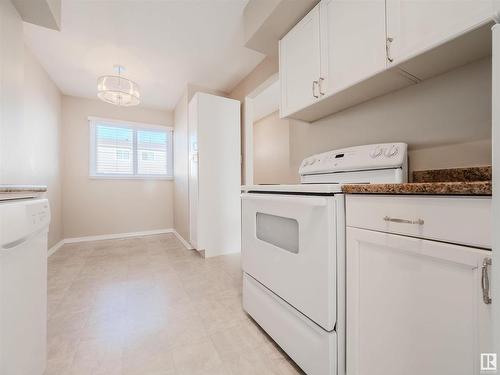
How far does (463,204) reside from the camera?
22.5 inches

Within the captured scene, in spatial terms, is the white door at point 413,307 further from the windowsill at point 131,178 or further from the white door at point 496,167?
the windowsill at point 131,178

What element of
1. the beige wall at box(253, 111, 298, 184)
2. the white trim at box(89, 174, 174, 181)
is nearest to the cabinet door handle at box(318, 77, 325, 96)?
the beige wall at box(253, 111, 298, 184)

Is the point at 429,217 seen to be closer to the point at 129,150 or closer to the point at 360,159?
the point at 360,159

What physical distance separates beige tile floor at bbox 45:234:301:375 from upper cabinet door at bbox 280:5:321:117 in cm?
157

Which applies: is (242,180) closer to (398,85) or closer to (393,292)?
(398,85)

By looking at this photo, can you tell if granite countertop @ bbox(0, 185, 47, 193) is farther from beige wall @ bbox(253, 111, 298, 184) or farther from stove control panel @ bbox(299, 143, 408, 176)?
beige wall @ bbox(253, 111, 298, 184)

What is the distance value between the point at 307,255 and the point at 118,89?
2.83 meters

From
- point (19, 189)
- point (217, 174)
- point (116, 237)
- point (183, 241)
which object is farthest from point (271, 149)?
point (19, 189)

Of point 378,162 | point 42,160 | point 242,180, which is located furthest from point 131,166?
point 378,162

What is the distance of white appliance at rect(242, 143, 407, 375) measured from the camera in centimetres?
86

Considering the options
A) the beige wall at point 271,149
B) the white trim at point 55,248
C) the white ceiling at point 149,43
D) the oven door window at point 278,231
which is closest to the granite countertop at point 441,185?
the oven door window at point 278,231

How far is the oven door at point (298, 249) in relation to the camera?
86cm

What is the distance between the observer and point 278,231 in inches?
45.1

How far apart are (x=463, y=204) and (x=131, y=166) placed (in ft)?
14.9
